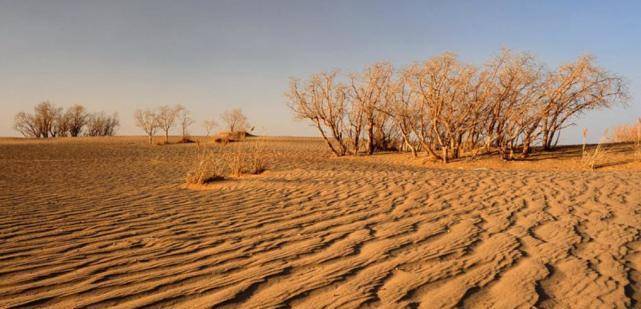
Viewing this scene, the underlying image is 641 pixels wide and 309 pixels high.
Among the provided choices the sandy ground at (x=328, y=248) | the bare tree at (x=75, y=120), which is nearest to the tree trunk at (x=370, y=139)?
the sandy ground at (x=328, y=248)

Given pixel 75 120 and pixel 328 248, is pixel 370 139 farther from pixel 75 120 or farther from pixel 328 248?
pixel 75 120

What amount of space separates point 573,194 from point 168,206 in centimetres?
589

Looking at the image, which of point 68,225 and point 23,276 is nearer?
point 23,276

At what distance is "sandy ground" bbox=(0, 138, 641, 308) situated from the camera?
8.53 feet

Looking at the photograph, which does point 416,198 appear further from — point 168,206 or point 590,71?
point 590,71

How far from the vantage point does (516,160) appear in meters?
13.8

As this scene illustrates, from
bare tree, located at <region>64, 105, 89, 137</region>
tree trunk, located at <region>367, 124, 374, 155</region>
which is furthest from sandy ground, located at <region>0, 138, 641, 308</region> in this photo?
bare tree, located at <region>64, 105, 89, 137</region>

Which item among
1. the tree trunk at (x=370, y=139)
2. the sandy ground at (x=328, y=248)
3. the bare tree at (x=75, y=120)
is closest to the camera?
the sandy ground at (x=328, y=248)

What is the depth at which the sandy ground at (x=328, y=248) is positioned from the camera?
260 centimetres

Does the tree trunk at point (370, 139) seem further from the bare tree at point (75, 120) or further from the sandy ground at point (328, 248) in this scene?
the bare tree at point (75, 120)

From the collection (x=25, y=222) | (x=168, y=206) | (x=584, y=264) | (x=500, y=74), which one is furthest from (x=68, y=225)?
(x=500, y=74)

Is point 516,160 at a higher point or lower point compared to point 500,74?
lower

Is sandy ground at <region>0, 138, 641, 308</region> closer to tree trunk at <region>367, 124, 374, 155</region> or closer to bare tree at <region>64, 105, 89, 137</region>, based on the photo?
tree trunk at <region>367, 124, 374, 155</region>

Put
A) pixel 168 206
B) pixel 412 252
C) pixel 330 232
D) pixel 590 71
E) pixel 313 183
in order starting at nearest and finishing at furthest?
pixel 412 252
pixel 330 232
pixel 168 206
pixel 313 183
pixel 590 71
